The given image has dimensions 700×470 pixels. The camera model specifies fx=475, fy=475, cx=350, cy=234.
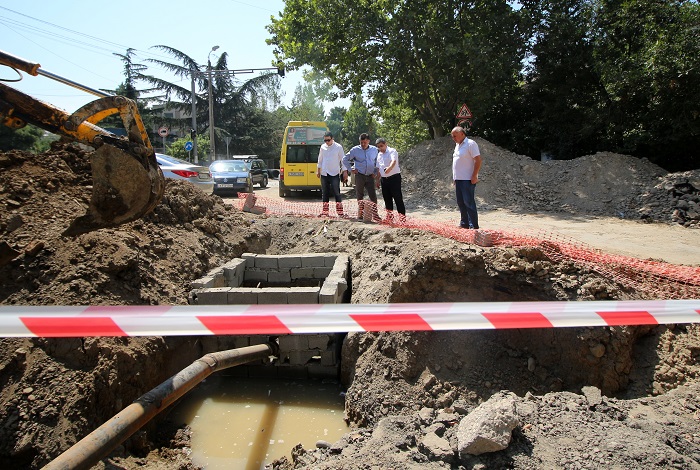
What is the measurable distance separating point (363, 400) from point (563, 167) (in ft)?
40.5

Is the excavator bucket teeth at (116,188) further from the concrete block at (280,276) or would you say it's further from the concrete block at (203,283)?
the concrete block at (280,276)

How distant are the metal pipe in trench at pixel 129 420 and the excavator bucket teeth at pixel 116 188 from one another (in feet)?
5.95

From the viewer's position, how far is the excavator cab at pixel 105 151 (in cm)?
455

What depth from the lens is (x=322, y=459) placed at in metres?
2.98

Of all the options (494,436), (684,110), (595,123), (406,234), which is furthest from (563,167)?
(494,436)

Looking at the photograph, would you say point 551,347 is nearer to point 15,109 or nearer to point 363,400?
point 363,400

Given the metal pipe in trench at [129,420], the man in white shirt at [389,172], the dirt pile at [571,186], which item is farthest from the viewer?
the dirt pile at [571,186]

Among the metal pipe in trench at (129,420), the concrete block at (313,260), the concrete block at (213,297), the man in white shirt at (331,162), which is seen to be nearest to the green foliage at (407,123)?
the man in white shirt at (331,162)

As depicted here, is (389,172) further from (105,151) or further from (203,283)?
(105,151)

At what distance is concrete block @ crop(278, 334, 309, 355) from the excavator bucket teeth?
2.06 metres

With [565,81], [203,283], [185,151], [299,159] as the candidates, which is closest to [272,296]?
[203,283]

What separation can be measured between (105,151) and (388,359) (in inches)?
135

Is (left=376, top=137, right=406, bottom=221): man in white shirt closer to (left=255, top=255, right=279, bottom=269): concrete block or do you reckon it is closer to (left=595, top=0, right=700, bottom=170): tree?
(left=255, top=255, right=279, bottom=269): concrete block

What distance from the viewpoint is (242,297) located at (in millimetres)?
5555
